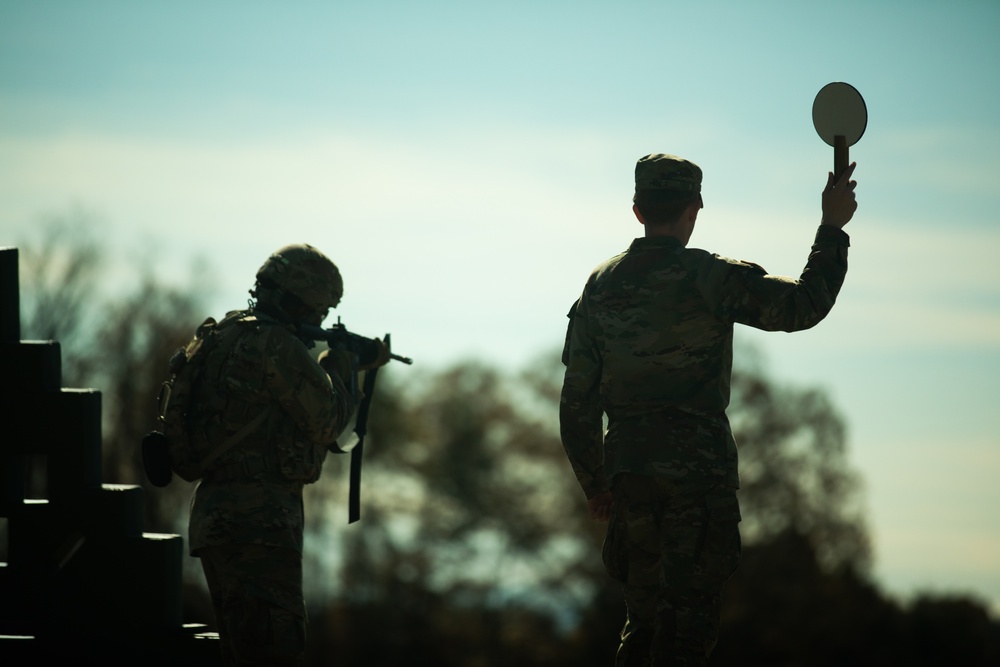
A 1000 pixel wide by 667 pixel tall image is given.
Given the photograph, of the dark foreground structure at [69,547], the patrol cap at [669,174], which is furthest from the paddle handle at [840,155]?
the dark foreground structure at [69,547]

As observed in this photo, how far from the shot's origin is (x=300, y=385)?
6.16 meters

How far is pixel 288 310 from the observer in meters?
6.43

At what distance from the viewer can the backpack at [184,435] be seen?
624 cm

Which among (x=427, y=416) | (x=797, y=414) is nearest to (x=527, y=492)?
(x=427, y=416)

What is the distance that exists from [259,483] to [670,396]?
211 centimetres

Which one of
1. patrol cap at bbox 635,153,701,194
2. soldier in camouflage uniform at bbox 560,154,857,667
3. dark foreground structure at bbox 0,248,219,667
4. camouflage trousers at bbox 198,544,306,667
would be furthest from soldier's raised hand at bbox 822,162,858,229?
dark foreground structure at bbox 0,248,219,667

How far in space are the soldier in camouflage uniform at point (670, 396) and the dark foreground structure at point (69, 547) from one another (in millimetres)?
3102

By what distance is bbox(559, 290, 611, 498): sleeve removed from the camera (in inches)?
240

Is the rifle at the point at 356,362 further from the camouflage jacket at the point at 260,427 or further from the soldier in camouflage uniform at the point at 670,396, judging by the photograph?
the soldier in camouflage uniform at the point at 670,396

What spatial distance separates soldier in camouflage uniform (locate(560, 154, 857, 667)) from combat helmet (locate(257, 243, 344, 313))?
1.38 metres

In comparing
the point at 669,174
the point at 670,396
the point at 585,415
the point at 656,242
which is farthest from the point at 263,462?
the point at 669,174

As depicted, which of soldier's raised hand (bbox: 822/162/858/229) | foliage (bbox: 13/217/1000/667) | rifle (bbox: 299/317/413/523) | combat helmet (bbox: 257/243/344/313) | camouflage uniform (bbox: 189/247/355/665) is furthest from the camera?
foliage (bbox: 13/217/1000/667)

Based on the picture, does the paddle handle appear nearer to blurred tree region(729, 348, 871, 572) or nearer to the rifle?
the rifle

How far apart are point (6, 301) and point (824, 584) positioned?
3723 cm
